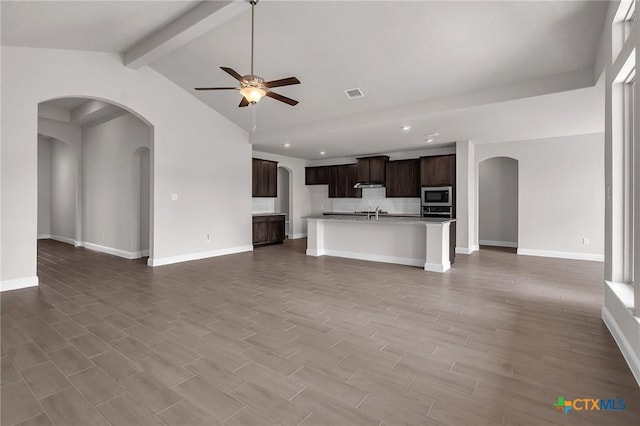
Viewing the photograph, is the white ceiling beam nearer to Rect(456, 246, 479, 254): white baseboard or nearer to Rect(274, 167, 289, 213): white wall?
Rect(274, 167, 289, 213): white wall

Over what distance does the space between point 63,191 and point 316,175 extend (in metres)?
7.26

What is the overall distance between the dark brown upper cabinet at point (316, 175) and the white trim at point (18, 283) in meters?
7.13

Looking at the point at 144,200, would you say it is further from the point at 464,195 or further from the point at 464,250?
the point at 464,250

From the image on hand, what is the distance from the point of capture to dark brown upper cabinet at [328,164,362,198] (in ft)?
30.2

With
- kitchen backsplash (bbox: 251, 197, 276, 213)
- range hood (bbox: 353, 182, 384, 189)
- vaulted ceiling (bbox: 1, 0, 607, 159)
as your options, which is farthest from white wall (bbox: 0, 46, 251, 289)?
range hood (bbox: 353, 182, 384, 189)

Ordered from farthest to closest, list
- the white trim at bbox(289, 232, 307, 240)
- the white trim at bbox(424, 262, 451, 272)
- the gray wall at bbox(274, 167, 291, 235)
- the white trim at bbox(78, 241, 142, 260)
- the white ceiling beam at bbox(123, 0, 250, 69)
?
1. the gray wall at bbox(274, 167, 291, 235)
2. the white trim at bbox(289, 232, 307, 240)
3. the white trim at bbox(78, 241, 142, 260)
4. the white trim at bbox(424, 262, 451, 272)
5. the white ceiling beam at bbox(123, 0, 250, 69)

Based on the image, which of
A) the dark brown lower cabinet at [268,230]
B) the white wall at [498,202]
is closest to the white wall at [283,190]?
the dark brown lower cabinet at [268,230]

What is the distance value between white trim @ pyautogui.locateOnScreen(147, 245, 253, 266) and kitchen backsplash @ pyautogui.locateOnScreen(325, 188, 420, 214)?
11.4ft

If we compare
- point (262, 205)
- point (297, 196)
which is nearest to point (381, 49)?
point (262, 205)

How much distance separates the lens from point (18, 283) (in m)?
4.24

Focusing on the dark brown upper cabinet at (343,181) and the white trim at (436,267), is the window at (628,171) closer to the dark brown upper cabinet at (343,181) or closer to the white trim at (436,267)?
the white trim at (436,267)

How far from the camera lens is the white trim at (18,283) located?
4.12m

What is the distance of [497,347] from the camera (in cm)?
251

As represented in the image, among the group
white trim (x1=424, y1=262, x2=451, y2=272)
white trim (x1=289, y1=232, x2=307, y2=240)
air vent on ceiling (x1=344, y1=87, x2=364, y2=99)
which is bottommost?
white trim (x1=424, y1=262, x2=451, y2=272)
